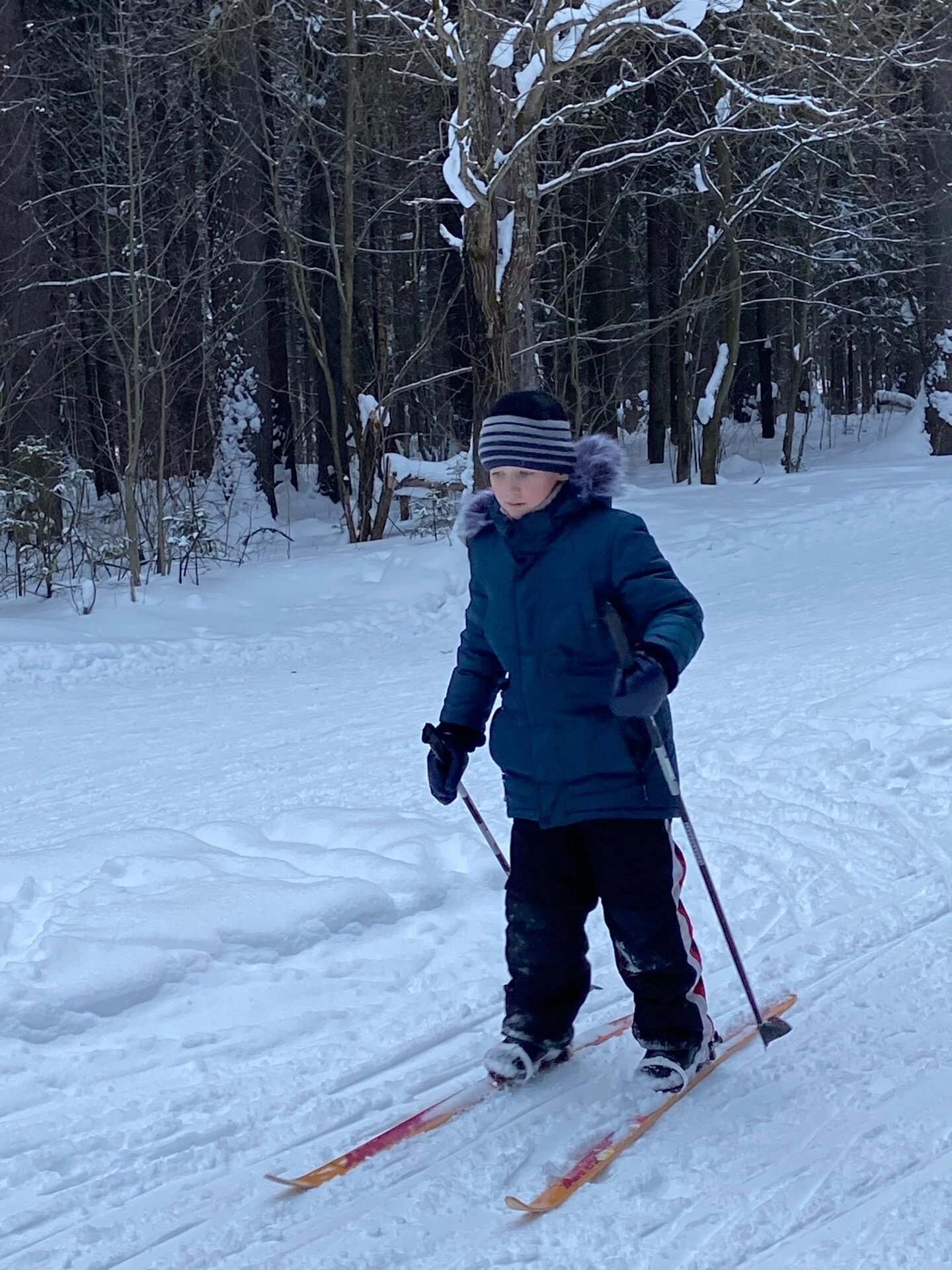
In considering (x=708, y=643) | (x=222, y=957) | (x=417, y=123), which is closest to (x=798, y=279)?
(x=417, y=123)

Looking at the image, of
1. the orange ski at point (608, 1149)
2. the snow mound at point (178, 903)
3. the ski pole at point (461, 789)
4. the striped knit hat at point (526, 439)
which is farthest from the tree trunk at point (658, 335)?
the orange ski at point (608, 1149)

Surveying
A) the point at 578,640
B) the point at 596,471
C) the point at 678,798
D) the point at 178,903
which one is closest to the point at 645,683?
the point at 578,640

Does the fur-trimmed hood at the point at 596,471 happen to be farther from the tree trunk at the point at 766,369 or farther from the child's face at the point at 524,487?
the tree trunk at the point at 766,369

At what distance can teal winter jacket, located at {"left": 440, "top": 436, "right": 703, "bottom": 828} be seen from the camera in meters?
3.16

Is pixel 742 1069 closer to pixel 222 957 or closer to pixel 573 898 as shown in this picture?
pixel 573 898

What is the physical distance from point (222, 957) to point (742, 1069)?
172cm

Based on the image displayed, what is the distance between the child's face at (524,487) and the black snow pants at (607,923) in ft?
2.62

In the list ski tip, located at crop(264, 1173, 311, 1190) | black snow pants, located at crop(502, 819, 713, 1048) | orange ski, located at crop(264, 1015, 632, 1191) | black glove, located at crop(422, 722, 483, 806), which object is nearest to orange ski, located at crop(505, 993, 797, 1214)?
black snow pants, located at crop(502, 819, 713, 1048)

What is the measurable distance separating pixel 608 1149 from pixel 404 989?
118 centimetres

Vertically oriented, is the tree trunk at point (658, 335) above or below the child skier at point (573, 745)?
above

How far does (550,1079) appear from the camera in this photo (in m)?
3.38

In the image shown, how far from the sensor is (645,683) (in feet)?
9.65

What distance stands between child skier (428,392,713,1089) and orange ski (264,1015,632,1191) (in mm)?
94

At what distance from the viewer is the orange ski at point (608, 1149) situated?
2.77 metres
